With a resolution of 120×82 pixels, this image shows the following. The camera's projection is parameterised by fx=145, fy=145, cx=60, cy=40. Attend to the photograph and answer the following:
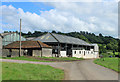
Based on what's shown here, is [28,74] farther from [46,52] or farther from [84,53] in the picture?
[84,53]

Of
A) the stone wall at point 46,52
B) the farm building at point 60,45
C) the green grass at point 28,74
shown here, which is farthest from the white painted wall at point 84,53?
the green grass at point 28,74

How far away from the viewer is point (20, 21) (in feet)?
110

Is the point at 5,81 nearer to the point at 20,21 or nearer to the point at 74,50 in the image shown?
the point at 20,21

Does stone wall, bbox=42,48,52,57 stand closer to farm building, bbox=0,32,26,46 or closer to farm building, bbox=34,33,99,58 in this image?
farm building, bbox=34,33,99,58

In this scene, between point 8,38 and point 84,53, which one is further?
point 84,53

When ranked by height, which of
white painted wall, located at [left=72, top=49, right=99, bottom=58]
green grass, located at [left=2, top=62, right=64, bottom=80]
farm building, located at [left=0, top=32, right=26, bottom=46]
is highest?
farm building, located at [left=0, top=32, right=26, bottom=46]

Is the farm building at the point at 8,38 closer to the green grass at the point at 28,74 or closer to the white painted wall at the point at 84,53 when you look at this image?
the white painted wall at the point at 84,53

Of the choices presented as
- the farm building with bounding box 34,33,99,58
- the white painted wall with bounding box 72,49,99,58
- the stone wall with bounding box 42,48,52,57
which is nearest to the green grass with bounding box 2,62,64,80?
the stone wall with bounding box 42,48,52,57

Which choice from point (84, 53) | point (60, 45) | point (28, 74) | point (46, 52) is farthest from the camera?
point (84, 53)

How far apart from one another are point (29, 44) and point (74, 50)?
17.6 m

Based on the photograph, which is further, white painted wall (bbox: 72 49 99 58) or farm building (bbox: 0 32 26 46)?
farm building (bbox: 0 32 26 46)

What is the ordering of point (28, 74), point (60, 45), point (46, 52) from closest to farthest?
point (28, 74) < point (46, 52) < point (60, 45)

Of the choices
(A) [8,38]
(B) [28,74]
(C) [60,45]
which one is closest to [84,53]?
(C) [60,45]

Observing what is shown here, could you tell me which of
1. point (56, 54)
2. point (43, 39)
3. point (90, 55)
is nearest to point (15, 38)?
point (43, 39)
